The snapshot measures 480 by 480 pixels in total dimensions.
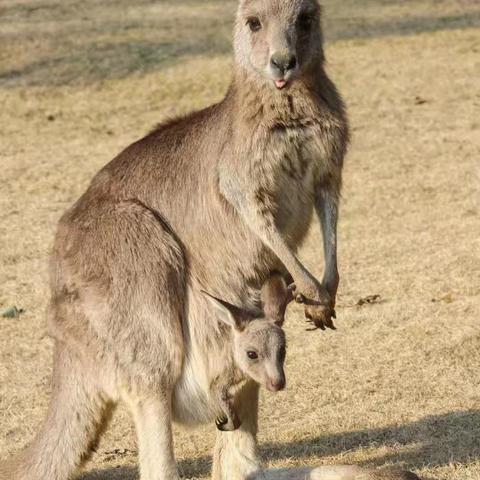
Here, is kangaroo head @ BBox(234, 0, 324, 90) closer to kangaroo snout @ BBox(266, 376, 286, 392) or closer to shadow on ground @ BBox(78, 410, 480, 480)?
kangaroo snout @ BBox(266, 376, 286, 392)

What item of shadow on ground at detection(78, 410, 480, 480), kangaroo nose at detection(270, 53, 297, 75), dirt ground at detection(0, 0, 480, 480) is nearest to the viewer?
kangaroo nose at detection(270, 53, 297, 75)

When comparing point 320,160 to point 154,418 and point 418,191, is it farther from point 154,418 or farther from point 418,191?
point 418,191

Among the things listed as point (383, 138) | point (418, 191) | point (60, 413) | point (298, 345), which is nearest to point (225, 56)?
point (383, 138)

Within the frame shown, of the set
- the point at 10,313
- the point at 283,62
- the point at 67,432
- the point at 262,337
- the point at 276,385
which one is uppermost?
the point at 283,62

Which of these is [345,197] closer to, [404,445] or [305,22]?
[404,445]

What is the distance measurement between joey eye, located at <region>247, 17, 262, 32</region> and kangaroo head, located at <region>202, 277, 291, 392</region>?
1.00m

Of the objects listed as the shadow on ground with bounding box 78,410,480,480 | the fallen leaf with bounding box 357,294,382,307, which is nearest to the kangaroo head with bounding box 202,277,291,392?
the shadow on ground with bounding box 78,410,480,480

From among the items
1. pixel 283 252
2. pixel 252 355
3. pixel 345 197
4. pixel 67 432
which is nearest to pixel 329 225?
pixel 283 252

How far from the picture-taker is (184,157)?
4.89 m

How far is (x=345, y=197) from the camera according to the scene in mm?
9531

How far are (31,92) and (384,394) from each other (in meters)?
7.92

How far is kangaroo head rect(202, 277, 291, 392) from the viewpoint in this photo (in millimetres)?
4352

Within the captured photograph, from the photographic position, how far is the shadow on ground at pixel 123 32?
13602 mm

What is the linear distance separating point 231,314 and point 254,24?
114 cm
